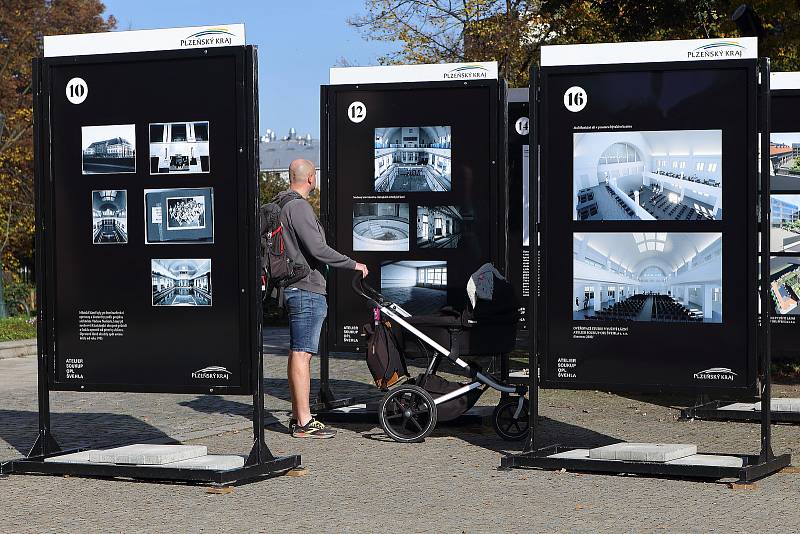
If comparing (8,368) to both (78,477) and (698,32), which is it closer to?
(78,477)

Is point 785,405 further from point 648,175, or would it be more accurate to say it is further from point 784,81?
point 648,175

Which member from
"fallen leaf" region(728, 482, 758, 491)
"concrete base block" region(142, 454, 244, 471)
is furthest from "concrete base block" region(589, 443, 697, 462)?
"concrete base block" region(142, 454, 244, 471)

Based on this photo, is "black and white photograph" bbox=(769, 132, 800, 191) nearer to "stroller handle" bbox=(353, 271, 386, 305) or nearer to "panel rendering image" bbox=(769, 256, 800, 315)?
"panel rendering image" bbox=(769, 256, 800, 315)

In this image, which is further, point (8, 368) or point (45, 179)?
point (8, 368)

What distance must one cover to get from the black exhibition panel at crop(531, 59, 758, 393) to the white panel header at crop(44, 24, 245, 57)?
200cm

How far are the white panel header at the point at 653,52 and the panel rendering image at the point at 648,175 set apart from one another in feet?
1.48

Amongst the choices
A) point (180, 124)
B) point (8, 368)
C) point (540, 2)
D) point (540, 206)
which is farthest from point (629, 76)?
point (540, 2)

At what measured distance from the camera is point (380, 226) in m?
11.5

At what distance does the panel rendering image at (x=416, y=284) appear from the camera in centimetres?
1134

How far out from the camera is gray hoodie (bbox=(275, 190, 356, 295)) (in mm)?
10000

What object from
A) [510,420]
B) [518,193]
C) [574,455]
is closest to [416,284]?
[510,420]

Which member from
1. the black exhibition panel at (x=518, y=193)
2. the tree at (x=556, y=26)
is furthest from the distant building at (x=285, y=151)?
the black exhibition panel at (x=518, y=193)

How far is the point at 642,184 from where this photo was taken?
8508 mm

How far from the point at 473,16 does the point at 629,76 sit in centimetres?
1819
